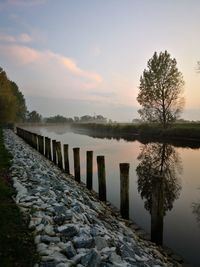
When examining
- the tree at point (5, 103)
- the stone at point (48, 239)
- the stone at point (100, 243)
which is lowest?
the stone at point (100, 243)

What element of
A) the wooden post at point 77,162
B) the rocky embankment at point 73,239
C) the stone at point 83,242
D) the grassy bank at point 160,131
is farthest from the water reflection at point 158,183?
the grassy bank at point 160,131

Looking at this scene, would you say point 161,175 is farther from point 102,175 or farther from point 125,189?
point 102,175

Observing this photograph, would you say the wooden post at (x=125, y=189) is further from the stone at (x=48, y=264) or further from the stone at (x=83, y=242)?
the stone at (x=48, y=264)

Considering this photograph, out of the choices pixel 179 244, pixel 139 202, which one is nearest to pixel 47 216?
pixel 179 244

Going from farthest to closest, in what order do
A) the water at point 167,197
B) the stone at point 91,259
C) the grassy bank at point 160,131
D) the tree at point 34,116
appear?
the tree at point 34,116 < the grassy bank at point 160,131 < the water at point 167,197 < the stone at point 91,259

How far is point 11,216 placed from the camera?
665 cm

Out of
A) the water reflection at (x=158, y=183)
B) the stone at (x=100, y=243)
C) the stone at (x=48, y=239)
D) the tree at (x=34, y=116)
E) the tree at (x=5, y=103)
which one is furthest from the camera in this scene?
the tree at (x=34, y=116)

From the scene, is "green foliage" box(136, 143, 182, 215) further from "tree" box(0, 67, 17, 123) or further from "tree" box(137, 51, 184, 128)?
"tree" box(0, 67, 17, 123)

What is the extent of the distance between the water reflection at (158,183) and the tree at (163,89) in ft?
60.5

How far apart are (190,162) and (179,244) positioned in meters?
16.2

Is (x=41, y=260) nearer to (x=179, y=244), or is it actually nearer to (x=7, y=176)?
(x=179, y=244)

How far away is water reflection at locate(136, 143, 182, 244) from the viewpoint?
8.33 meters

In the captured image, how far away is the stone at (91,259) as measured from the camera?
16.1 feet

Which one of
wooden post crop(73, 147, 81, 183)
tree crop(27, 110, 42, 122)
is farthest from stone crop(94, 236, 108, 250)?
tree crop(27, 110, 42, 122)
